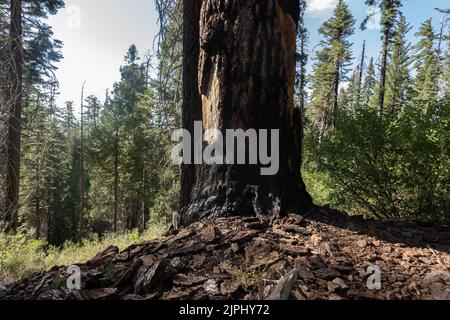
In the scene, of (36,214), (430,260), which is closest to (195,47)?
(430,260)

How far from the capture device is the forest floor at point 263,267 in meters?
1.98

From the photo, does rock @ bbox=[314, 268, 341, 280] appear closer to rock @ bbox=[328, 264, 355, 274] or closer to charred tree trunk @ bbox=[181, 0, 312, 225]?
rock @ bbox=[328, 264, 355, 274]

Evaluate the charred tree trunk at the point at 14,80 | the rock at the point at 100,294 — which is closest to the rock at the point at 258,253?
the rock at the point at 100,294

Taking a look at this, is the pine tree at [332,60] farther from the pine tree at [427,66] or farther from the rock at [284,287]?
the rock at [284,287]

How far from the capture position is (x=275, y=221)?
2.91 meters

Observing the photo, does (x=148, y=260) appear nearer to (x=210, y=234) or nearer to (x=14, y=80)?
(x=210, y=234)

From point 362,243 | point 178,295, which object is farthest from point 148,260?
point 362,243

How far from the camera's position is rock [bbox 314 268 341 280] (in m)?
2.08

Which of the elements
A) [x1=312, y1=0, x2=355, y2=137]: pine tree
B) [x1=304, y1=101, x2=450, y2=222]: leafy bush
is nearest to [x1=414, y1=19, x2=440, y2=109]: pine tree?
[x1=312, y1=0, x2=355, y2=137]: pine tree

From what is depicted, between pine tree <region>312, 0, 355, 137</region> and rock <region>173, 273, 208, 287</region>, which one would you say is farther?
pine tree <region>312, 0, 355, 137</region>

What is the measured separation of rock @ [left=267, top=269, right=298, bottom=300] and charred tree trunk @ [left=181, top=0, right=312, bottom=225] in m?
0.99

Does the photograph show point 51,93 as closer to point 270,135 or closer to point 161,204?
point 270,135

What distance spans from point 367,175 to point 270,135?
7.92 ft
